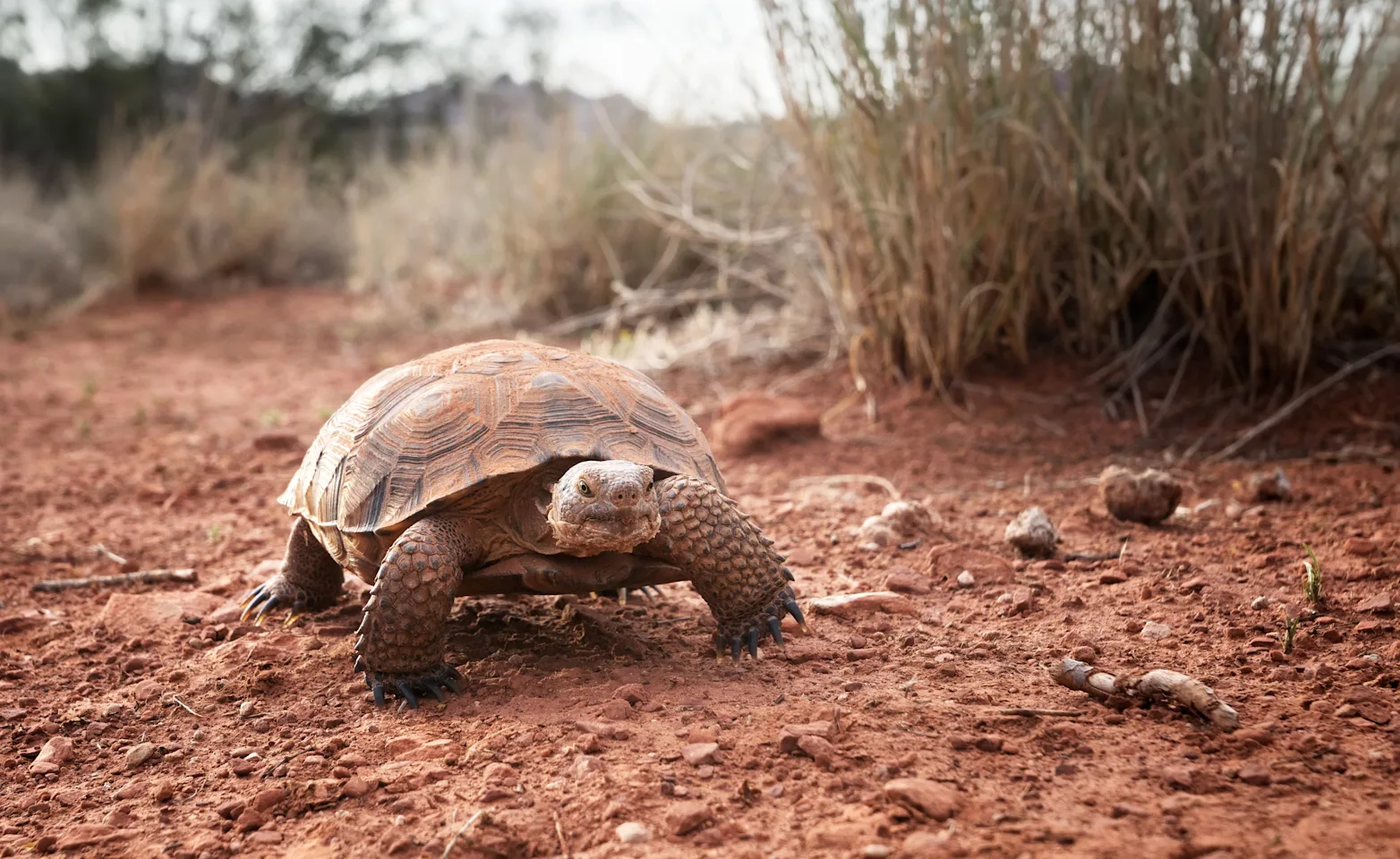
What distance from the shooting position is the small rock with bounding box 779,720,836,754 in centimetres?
187

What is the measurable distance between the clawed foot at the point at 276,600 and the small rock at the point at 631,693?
1.08m

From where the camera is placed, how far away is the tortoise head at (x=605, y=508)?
2.10 metres

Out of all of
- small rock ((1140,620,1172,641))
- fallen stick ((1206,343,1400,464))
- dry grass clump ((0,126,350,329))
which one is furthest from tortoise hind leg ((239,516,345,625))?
dry grass clump ((0,126,350,329))

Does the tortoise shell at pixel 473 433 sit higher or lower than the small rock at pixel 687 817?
higher

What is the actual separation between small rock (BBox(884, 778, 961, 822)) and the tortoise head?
0.70 metres

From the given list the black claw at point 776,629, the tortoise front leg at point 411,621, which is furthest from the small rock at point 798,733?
the tortoise front leg at point 411,621

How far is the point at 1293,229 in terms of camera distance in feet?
12.2

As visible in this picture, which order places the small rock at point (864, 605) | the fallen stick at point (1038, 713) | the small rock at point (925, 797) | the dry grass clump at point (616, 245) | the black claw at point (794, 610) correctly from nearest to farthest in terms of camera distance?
1. the small rock at point (925, 797)
2. the fallen stick at point (1038, 713)
3. the black claw at point (794, 610)
4. the small rock at point (864, 605)
5. the dry grass clump at point (616, 245)

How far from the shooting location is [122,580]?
317 centimetres

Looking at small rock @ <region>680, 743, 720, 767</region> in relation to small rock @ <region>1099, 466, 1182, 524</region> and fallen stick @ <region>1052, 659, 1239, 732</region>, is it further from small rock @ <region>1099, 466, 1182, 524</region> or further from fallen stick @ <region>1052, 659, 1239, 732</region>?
small rock @ <region>1099, 466, 1182, 524</region>

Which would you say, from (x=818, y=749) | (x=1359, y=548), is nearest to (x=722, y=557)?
(x=818, y=749)

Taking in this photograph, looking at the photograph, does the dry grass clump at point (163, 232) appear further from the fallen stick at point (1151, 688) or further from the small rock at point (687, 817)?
the fallen stick at point (1151, 688)

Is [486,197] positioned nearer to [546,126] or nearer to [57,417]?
[546,126]

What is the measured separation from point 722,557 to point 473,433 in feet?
1.99
